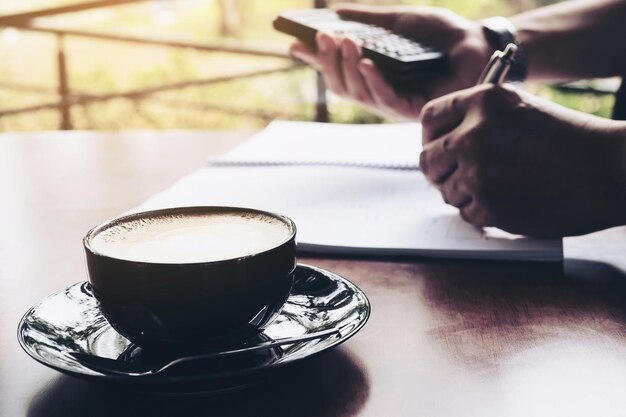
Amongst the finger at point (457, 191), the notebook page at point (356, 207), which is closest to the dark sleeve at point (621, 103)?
the notebook page at point (356, 207)

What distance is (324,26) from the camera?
1.00m

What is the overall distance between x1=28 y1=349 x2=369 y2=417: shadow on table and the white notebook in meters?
0.22

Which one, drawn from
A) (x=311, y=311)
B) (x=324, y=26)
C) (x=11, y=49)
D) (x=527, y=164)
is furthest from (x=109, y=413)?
(x=11, y=49)

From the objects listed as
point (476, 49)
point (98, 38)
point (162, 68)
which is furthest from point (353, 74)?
point (162, 68)

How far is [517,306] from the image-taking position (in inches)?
20.0

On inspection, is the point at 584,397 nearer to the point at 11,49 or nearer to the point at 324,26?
the point at 324,26

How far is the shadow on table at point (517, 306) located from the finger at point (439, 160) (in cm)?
12

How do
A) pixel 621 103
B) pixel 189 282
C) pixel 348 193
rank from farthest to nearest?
pixel 621 103
pixel 348 193
pixel 189 282

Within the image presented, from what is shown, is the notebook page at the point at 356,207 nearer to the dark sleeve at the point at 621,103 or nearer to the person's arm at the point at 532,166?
the person's arm at the point at 532,166

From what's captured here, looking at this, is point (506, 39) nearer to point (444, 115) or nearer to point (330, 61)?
point (330, 61)

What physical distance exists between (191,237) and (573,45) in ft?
2.46

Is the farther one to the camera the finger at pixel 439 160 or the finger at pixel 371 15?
the finger at pixel 371 15

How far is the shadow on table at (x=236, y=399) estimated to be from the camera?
371 millimetres

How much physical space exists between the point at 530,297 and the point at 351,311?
0.15m
